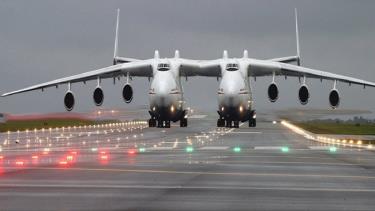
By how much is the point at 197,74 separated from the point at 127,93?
6.84 meters

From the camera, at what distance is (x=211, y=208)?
1470 cm

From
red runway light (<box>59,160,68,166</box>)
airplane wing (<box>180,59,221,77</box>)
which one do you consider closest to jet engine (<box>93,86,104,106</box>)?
airplane wing (<box>180,59,221,77</box>)

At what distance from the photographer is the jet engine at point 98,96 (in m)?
58.0

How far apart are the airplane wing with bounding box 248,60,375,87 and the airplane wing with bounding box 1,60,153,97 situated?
25.0 ft

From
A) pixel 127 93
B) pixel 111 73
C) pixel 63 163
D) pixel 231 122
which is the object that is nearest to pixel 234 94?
pixel 231 122

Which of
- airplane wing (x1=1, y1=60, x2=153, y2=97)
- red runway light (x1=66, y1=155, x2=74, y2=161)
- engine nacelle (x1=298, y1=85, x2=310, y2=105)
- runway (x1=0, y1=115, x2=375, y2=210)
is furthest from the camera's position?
engine nacelle (x1=298, y1=85, x2=310, y2=105)

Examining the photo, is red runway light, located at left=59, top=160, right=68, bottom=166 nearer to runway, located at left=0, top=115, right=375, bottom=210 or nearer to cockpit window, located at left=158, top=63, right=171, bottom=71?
runway, located at left=0, top=115, right=375, bottom=210

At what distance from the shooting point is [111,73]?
60.4m

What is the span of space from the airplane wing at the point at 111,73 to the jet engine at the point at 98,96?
109cm

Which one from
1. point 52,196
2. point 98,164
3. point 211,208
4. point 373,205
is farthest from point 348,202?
point 98,164

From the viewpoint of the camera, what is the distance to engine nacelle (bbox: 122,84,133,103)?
58.6 meters

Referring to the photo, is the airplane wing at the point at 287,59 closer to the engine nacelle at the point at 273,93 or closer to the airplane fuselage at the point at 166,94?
the engine nacelle at the point at 273,93

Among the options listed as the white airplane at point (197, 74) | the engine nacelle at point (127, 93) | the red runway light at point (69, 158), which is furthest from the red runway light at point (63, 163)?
the engine nacelle at point (127, 93)

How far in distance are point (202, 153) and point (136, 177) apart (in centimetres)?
1368
